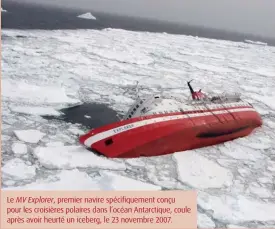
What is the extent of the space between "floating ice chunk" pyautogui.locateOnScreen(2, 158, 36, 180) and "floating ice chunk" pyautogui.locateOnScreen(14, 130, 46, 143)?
785mm

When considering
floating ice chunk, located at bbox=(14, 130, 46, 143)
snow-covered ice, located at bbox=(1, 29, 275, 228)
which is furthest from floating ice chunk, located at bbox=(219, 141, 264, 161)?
floating ice chunk, located at bbox=(14, 130, 46, 143)

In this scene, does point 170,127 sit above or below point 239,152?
above

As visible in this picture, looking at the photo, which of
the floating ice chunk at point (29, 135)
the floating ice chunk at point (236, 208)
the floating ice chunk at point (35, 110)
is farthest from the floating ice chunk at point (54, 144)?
the floating ice chunk at point (236, 208)

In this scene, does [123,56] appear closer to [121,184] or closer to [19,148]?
[19,148]

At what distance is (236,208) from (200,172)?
1021 millimetres

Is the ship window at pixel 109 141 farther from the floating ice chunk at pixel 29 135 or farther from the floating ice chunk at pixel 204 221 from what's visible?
the floating ice chunk at pixel 204 221

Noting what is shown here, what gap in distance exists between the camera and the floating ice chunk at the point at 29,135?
5824 mm

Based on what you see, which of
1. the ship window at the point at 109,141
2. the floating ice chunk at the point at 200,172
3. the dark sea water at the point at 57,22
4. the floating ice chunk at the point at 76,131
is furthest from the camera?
the dark sea water at the point at 57,22

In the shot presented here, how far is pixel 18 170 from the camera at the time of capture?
15.8 ft

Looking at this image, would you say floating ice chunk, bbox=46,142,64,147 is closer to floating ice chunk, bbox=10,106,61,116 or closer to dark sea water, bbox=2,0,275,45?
floating ice chunk, bbox=10,106,61,116

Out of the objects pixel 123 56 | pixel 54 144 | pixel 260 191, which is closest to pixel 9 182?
pixel 54 144

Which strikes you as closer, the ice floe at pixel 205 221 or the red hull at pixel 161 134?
the ice floe at pixel 205 221

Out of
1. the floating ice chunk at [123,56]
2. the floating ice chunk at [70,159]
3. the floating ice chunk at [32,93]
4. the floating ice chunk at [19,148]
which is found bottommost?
the floating ice chunk at [70,159]

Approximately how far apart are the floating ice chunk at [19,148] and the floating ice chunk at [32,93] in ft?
7.46
